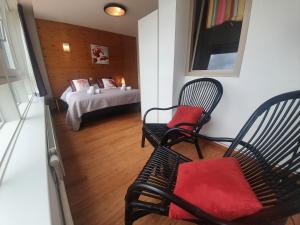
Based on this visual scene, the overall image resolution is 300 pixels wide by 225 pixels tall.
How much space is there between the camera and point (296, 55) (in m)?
1.29

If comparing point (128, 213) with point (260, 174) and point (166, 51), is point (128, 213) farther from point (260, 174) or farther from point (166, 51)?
point (166, 51)

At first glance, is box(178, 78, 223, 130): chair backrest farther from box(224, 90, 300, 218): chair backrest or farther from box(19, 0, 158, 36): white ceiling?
box(19, 0, 158, 36): white ceiling

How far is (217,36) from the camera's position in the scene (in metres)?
1.88

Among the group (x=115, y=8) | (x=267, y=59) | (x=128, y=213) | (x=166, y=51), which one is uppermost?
(x=115, y=8)

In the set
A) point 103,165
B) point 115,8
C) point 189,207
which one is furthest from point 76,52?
point 189,207

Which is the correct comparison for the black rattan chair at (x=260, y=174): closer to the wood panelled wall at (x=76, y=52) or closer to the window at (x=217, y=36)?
the window at (x=217, y=36)

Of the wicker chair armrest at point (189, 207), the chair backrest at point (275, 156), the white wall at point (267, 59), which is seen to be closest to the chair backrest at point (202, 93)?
the white wall at point (267, 59)

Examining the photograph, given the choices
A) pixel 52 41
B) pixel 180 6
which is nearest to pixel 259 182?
pixel 180 6

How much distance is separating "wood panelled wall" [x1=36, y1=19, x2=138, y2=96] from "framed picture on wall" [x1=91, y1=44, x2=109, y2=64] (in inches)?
4.4

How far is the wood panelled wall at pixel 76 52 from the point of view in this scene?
12.2 ft

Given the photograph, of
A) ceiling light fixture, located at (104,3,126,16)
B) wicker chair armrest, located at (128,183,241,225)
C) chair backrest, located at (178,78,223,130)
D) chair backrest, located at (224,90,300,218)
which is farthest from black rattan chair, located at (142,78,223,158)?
ceiling light fixture, located at (104,3,126,16)

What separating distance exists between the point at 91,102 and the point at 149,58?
1.40 metres

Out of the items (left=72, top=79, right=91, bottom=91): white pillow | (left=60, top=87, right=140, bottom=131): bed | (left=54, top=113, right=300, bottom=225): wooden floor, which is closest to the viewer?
(left=54, top=113, right=300, bottom=225): wooden floor

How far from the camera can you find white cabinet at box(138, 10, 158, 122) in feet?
7.17
